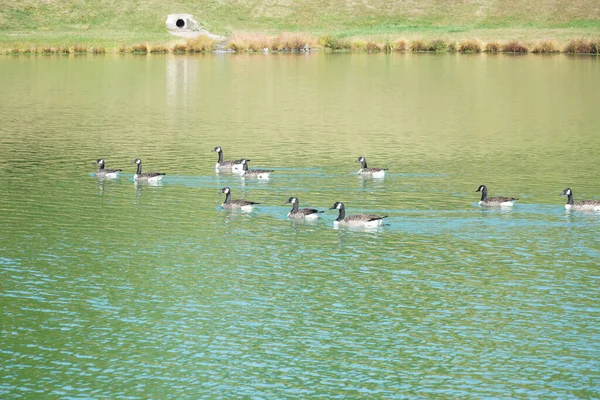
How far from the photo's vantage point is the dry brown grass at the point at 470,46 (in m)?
118

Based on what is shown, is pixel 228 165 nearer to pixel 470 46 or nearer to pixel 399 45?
pixel 470 46

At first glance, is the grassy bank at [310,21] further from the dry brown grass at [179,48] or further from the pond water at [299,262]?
the pond water at [299,262]

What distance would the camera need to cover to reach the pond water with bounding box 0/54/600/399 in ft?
76.8

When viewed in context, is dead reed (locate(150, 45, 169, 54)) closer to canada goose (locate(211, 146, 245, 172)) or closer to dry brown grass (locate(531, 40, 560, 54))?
dry brown grass (locate(531, 40, 560, 54))

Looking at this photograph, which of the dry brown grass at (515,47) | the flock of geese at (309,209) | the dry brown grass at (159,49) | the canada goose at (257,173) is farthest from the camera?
the dry brown grass at (159,49)

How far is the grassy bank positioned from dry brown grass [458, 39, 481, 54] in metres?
1.35

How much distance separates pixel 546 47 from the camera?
115625 mm

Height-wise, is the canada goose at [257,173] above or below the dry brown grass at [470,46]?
below

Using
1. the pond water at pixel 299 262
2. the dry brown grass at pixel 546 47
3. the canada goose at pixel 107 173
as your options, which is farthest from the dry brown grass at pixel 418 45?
the canada goose at pixel 107 173

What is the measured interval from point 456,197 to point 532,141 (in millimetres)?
17911

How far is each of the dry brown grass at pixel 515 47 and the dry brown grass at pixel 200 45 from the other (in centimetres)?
3291

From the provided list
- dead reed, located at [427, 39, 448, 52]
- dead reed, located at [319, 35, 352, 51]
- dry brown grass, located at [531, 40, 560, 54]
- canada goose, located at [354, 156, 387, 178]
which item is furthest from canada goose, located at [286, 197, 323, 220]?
dead reed, located at [319, 35, 352, 51]

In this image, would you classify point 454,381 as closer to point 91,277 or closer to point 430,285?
point 430,285

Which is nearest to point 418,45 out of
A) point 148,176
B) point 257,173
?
point 257,173
